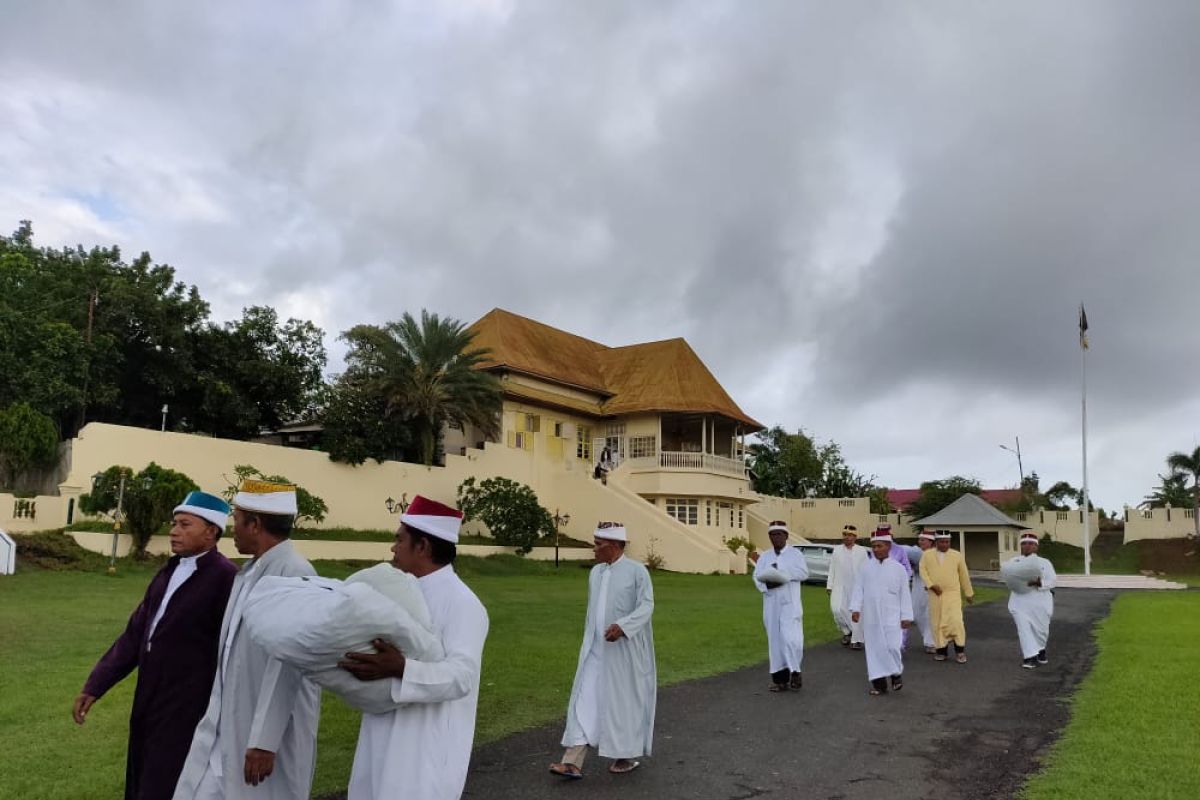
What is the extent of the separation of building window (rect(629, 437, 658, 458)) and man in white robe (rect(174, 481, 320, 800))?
36.2 meters

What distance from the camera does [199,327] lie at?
103 ft

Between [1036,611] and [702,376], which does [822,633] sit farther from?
[702,376]

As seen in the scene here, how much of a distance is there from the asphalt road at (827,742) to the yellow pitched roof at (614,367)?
91.3 feet

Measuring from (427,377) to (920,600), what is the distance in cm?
2024

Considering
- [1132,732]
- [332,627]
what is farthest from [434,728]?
[1132,732]

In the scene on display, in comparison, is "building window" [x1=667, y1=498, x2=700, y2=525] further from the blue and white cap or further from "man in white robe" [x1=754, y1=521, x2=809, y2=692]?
the blue and white cap

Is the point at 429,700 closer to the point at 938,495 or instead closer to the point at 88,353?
the point at 88,353

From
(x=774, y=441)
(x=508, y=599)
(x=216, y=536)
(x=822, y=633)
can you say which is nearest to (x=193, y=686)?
(x=216, y=536)

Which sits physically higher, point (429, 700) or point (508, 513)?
point (508, 513)

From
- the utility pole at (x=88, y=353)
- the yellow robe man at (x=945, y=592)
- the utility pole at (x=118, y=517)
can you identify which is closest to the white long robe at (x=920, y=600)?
the yellow robe man at (x=945, y=592)

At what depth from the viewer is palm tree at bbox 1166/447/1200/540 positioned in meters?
49.2

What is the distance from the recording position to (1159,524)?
50.0m

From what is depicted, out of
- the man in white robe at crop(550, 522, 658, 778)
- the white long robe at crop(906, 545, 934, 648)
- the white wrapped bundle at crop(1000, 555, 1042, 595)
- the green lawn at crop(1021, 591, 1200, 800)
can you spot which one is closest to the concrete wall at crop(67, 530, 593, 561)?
the man in white robe at crop(550, 522, 658, 778)

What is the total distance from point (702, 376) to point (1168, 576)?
22745 millimetres
